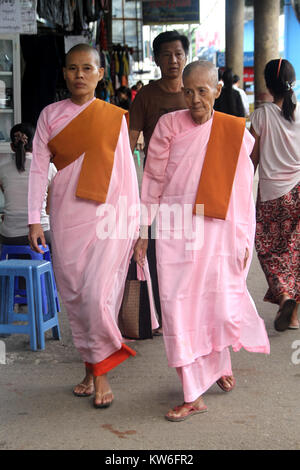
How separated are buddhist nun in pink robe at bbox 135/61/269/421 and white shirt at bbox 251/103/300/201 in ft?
4.25

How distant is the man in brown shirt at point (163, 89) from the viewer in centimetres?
452

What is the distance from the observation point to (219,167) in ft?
11.3

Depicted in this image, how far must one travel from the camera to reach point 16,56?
7.51 metres

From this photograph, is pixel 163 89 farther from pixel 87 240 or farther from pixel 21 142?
pixel 87 240

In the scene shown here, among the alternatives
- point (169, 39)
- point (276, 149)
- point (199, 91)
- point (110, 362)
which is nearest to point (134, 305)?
point (110, 362)

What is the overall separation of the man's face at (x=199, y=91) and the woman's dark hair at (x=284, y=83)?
1.40 meters

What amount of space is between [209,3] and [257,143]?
35.5 meters

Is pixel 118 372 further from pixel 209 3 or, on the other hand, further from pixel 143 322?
pixel 209 3

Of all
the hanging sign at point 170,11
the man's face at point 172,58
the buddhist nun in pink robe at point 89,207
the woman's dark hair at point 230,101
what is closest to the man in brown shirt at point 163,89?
the man's face at point 172,58

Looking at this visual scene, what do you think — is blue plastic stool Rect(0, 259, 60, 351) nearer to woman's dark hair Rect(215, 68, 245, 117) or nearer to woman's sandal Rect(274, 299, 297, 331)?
woman's sandal Rect(274, 299, 297, 331)

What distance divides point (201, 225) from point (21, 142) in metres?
2.26

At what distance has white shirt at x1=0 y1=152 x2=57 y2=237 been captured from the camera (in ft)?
17.0

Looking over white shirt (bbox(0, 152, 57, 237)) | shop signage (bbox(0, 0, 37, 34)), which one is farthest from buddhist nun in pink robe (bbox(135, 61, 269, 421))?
shop signage (bbox(0, 0, 37, 34))

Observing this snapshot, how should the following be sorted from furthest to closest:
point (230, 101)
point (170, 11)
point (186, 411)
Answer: point (170, 11)
point (230, 101)
point (186, 411)
